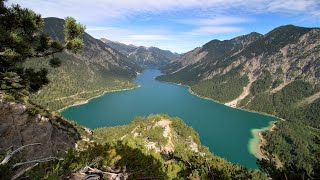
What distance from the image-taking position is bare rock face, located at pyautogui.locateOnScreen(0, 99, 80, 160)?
37.8 m

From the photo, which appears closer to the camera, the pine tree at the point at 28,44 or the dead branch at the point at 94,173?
the dead branch at the point at 94,173

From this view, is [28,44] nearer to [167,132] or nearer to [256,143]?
[167,132]

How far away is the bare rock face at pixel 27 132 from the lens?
124 feet

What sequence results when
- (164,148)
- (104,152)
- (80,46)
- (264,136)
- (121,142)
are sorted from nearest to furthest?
(104,152) → (80,46) → (121,142) → (164,148) → (264,136)

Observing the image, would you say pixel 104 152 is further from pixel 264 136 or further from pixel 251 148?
pixel 264 136

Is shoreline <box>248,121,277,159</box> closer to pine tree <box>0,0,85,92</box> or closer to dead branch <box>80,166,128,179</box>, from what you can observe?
pine tree <box>0,0,85,92</box>

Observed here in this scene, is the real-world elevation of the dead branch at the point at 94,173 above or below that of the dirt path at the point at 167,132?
above

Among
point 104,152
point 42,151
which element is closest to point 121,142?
point 104,152

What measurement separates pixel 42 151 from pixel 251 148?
13558 centimetres

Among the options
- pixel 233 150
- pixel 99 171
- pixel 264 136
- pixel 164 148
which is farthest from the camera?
pixel 264 136

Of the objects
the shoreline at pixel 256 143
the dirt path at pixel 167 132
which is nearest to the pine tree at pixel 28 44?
the dirt path at pixel 167 132

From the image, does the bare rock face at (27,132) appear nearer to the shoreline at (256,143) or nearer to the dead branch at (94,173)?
the dead branch at (94,173)

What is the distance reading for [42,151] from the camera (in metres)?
40.8

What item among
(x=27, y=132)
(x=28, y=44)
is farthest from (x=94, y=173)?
(x=27, y=132)
